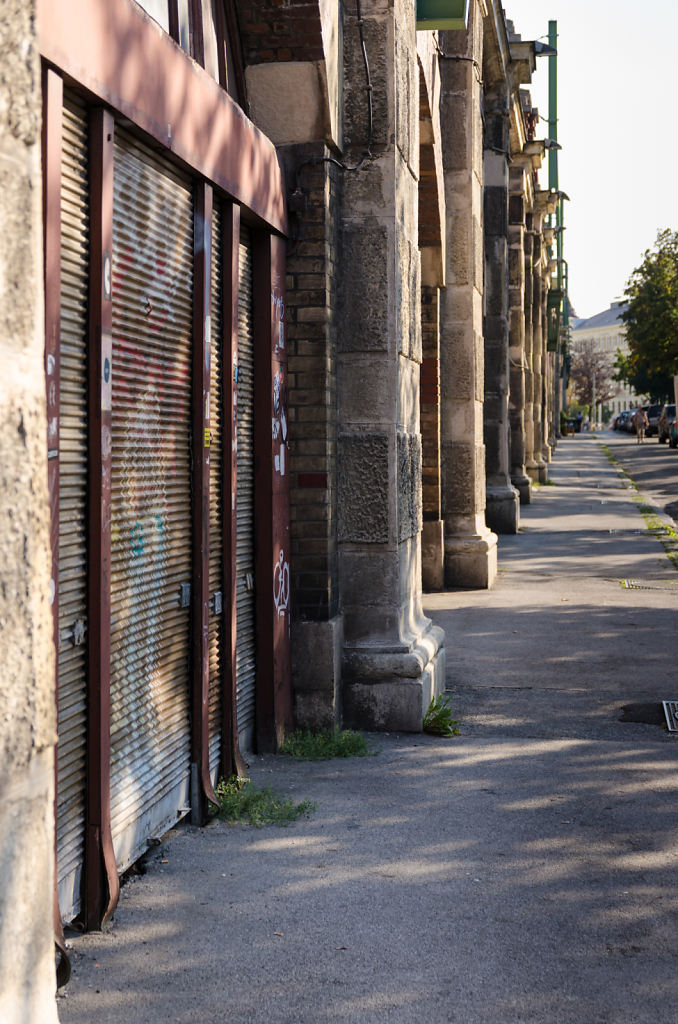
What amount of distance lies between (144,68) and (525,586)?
28.2ft

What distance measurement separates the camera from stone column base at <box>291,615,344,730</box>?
19.7 ft

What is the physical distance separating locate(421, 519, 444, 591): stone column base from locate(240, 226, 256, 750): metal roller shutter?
235 inches

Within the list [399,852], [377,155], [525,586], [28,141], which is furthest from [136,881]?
[525,586]

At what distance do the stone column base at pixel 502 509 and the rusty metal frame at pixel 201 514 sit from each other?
11.7 metres

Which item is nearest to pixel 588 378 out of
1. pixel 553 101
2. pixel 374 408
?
pixel 553 101

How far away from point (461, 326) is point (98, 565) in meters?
8.57

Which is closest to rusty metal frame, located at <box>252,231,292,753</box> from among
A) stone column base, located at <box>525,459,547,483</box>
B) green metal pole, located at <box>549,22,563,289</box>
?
stone column base, located at <box>525,459,547,483</box>

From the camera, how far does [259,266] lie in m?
5.74

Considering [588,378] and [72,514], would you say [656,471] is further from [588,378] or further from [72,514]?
[588,378]

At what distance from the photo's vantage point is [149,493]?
429 cm

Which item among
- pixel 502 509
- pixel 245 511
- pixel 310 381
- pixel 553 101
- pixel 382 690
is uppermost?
pixel 553 101

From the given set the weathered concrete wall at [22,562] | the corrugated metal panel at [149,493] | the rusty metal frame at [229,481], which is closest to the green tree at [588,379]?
the rusty metal frame at [229,481]

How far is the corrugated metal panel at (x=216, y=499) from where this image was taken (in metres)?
5.07

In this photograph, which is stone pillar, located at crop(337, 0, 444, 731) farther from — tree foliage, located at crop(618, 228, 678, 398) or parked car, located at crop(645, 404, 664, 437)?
parked car, located at crop(645, 404, 664, 437)
